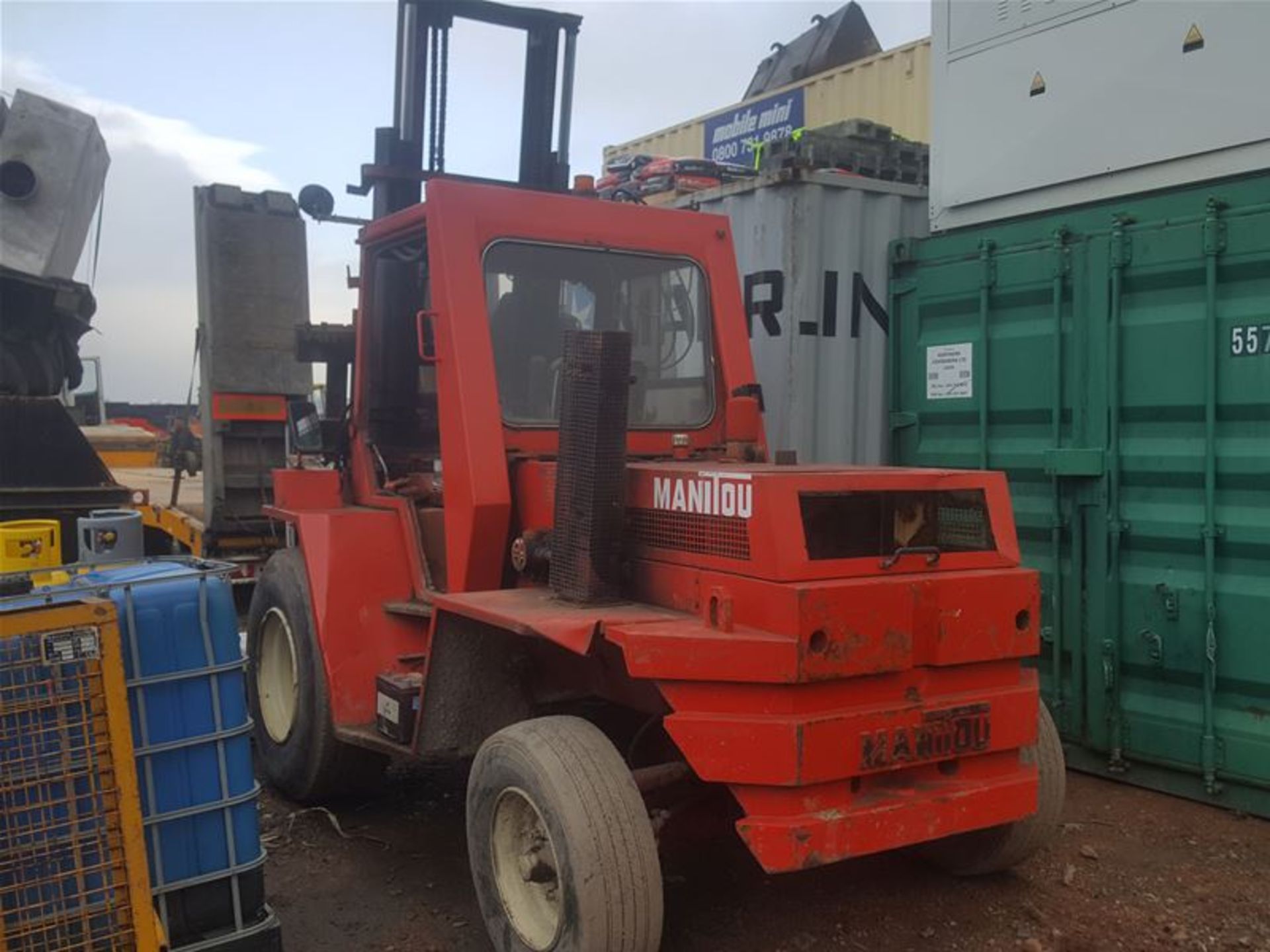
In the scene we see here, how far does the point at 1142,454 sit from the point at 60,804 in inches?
171

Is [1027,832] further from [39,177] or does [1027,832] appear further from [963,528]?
[39,177]

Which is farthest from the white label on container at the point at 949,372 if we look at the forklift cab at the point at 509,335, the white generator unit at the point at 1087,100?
the forklift cab at the point at 509,335

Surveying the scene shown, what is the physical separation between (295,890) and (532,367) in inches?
84.6

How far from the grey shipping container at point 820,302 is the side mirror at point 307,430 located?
7.94 ft

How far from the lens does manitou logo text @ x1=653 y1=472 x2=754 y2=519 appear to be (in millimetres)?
3205

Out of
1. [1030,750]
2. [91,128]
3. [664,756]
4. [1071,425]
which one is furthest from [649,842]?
[91,128]

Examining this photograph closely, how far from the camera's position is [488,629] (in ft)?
12.7

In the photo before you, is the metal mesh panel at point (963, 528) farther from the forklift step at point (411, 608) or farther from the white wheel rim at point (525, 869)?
the forklift step at point (411, 608)

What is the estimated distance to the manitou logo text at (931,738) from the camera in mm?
3086

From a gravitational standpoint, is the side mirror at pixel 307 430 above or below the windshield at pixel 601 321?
below

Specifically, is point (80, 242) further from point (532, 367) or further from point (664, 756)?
point (664, 756)

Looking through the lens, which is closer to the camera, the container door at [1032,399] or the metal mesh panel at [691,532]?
the metal mesh panel at [691,532]

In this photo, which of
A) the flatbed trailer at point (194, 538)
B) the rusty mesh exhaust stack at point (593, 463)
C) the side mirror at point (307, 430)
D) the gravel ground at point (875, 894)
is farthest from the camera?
the flatbed trailer at point (194, 538)

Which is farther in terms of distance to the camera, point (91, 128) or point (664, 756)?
point (91, 128)
